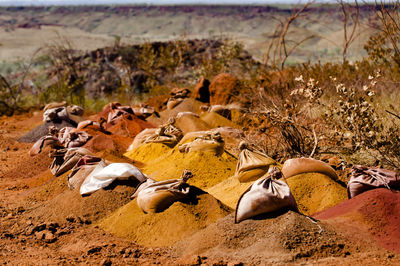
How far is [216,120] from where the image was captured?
27.4 feet

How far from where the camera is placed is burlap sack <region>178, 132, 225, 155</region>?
5.45 meters

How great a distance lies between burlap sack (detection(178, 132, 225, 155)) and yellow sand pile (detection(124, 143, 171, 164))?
0.78 m

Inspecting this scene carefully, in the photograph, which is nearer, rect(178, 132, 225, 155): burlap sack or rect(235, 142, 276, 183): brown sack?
rect(235, 142, 276, 183): brown sack

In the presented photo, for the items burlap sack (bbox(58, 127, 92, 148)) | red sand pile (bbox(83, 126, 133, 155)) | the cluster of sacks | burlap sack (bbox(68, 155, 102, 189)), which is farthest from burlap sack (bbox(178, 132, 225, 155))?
burlap sack (bbox(58, 127, 92, 148))

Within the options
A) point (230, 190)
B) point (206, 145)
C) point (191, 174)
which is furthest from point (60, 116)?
point (191, 174)

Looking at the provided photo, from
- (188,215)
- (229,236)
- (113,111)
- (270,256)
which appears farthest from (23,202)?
(113,111)

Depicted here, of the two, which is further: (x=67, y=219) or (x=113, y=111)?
(x=113, y=111)

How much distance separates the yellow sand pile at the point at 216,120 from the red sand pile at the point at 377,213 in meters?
4.59

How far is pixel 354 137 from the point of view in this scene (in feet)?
15.8

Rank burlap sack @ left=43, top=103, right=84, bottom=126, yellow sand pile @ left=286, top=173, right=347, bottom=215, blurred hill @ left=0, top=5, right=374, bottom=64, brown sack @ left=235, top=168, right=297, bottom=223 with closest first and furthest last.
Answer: brown sack @ left=235, top=168, right=297, bottom=223
yellow sand pile @ left=286, top=173, right=347, bottom=215
burlap sack @ left=43, top=103, right=84, bottom=126
blurred hill @ left=0, top=5, right=374, bottom=64

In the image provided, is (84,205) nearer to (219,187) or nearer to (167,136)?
(219,187)

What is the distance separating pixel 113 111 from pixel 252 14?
77.8 metres

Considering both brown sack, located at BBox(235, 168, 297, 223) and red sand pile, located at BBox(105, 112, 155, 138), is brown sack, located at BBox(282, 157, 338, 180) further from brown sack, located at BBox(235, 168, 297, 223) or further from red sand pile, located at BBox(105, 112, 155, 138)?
red sand pile, located at BBox(105, 112, 155, 138)

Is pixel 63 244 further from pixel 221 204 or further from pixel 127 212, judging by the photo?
pixel 221 204
